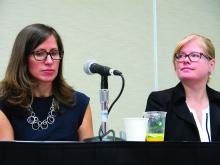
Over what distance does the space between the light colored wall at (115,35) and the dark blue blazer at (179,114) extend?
792 millimetres

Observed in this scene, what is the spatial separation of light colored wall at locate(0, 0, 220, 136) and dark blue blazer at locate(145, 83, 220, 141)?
0.79 meters

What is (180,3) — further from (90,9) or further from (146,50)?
(90,9)

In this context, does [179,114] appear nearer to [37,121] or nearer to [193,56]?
[193,56]

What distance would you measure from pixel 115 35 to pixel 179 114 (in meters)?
1.09

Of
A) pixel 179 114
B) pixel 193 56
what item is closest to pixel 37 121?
pixel 179 114

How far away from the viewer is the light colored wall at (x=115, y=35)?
8.48 feet

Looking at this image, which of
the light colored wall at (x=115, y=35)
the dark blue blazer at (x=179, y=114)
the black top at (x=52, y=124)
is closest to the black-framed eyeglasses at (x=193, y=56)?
the dark blue blazer at (x=179, y=114)

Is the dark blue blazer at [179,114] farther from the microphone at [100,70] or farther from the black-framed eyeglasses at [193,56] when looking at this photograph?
the microphone at [100,70]

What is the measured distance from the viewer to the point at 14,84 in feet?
5.64

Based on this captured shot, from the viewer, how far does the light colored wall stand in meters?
2.58

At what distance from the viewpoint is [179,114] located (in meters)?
1.94

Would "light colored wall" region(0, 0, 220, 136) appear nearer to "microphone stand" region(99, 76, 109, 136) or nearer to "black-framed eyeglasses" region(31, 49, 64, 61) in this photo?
"black-framed eyeglasses" region(31, 49, 64, 61)

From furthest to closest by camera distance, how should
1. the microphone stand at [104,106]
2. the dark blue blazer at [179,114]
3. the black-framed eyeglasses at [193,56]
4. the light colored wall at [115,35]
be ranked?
1. the light colored wall at [115,35]
2. the black-framed eyeglasses at [193,56]
3. the dark blue blazer at [179,114]
4. the microphone stand at [104,106]

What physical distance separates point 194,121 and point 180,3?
1.52m
